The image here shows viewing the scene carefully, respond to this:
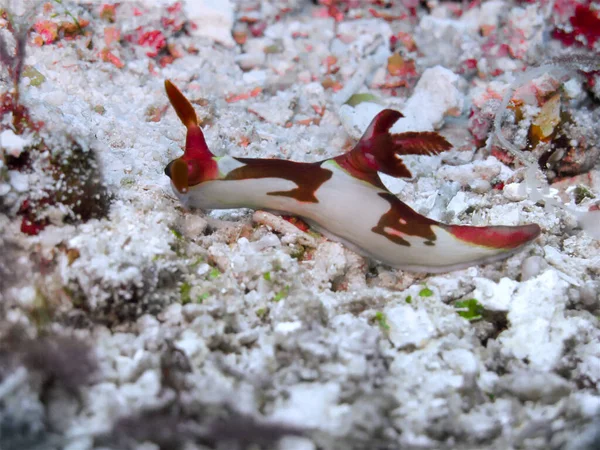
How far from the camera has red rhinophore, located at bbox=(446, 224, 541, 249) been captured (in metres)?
2.20

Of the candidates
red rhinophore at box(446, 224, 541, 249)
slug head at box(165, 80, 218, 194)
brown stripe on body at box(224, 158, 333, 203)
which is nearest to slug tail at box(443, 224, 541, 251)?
red rhinophore at box(446, 224, 541, 249)

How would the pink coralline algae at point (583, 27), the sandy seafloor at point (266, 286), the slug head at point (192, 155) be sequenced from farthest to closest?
the pink coralline algae at point (583, 27) < the slug head at point (192, 155) < the sandy seafloor at point (266, 286)

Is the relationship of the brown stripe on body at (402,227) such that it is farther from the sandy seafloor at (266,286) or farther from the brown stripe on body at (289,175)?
the brown stripe on body at (289,175)

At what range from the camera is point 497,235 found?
86.9 inches

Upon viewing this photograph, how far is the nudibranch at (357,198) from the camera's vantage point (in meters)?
2.19

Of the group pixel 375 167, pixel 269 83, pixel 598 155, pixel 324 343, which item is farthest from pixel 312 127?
pixel 324 343

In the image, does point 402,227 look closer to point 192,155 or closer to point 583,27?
point 192,155

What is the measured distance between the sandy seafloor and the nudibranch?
79mm

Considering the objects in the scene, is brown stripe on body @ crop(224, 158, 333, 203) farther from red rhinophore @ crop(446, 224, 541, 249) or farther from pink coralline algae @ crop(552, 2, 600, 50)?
pink coralline algae @ crop(552, 2, 600, 50)

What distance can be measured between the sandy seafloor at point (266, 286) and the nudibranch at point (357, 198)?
0.08m

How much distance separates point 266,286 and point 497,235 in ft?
3.33

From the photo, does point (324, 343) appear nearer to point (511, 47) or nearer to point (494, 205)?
point (494, 205)

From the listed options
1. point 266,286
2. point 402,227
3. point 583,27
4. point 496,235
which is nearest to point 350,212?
point 402,227

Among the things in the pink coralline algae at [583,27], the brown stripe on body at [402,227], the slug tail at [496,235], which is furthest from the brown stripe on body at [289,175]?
the pink coralline algae at [583,27]
